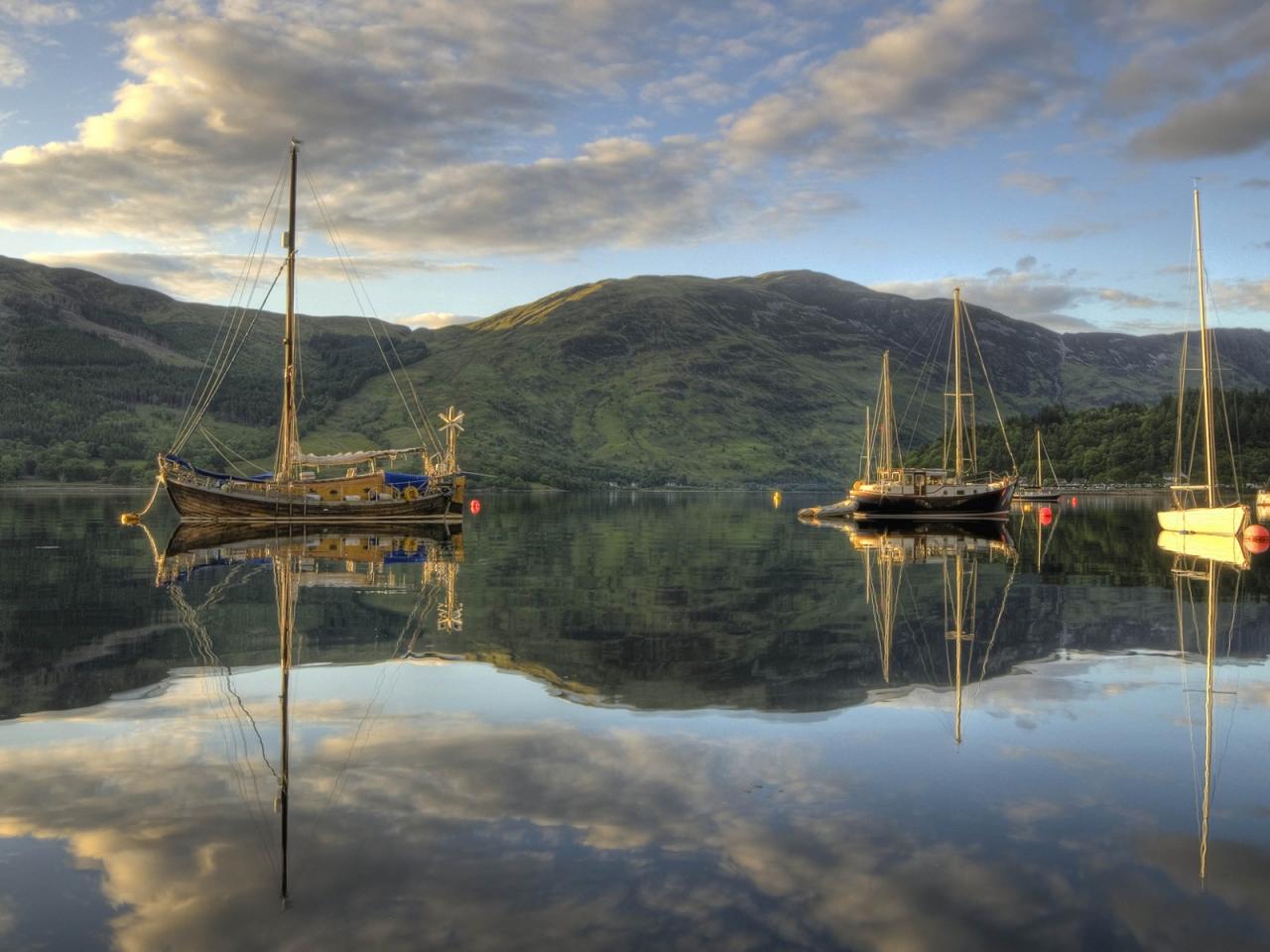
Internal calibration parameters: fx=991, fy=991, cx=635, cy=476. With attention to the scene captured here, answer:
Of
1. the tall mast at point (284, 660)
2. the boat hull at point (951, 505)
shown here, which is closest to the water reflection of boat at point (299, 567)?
the tall mast at point (284, 660)

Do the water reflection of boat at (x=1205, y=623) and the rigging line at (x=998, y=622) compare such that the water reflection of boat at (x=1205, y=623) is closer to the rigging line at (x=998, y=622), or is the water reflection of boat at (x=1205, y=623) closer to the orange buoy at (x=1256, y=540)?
the rigging line at (x=998, y=622)

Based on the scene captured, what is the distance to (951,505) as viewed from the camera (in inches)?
3322

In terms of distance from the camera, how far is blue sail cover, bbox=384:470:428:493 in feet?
253

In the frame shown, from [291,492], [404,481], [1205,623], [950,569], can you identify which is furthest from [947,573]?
[404,481]

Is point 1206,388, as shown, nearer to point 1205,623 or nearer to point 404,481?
point 1205,623

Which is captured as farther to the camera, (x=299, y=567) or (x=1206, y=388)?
(x=1206, y=388)

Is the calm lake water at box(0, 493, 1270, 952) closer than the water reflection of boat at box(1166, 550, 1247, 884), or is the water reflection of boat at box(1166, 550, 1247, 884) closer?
the calm lake water at box(0, 493, 1270, 952)

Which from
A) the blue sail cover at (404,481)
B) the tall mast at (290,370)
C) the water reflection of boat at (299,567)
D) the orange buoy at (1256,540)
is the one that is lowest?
the orange buoy at (1256,540)

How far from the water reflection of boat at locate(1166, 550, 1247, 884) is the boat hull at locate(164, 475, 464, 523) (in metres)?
52.1

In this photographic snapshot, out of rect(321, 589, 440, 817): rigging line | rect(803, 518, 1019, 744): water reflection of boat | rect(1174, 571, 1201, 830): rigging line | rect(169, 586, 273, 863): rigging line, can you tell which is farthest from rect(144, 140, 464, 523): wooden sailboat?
rect(1174, 571, 1201, 830): rigging line

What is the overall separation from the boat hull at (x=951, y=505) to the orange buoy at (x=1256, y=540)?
20.5m

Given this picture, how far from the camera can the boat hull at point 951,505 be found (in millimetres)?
83812

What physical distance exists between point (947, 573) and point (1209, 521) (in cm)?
2920

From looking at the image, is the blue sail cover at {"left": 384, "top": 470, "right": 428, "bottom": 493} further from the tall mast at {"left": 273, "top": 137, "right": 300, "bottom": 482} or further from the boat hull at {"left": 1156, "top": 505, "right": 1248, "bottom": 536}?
the boat hull at {"left": 1156, "top": 505, "right": 1248, "bottom": 536}
